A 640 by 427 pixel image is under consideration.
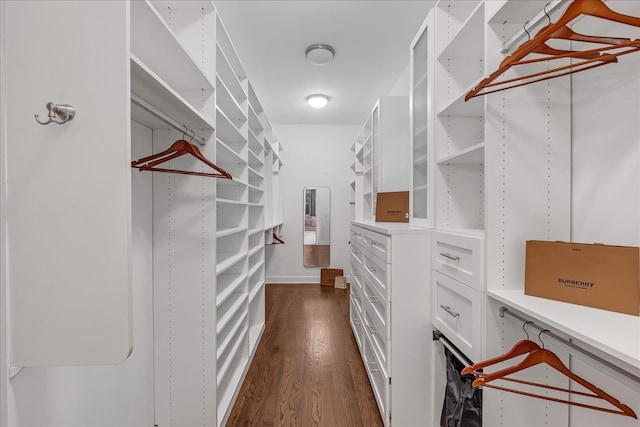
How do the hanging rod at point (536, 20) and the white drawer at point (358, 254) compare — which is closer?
the hanging rod at point (536, 20)

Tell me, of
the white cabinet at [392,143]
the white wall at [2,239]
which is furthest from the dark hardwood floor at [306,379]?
the white cabinet at [392,143]

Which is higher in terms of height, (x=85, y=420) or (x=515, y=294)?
(x=515, y=294)

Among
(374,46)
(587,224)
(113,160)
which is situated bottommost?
(587,224)

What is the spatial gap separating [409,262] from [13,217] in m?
1.51

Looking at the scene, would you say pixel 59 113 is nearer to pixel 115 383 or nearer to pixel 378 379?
pixel 115 383

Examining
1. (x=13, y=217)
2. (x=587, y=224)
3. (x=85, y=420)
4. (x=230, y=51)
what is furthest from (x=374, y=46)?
(x=85, y=420)

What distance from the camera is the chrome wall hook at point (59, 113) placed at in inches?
26.9

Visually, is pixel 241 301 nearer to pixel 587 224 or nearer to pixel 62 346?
pixel 62 346

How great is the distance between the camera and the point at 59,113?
69 cm

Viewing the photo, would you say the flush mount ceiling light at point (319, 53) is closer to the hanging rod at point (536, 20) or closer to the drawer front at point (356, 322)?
the hanging rod at point (536, 20)

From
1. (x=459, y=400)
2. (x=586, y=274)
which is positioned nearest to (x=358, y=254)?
(x=459, y=400)

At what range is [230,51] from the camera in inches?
77.0

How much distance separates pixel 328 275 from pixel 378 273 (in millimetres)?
3081

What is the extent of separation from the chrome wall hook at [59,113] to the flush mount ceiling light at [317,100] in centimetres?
351
